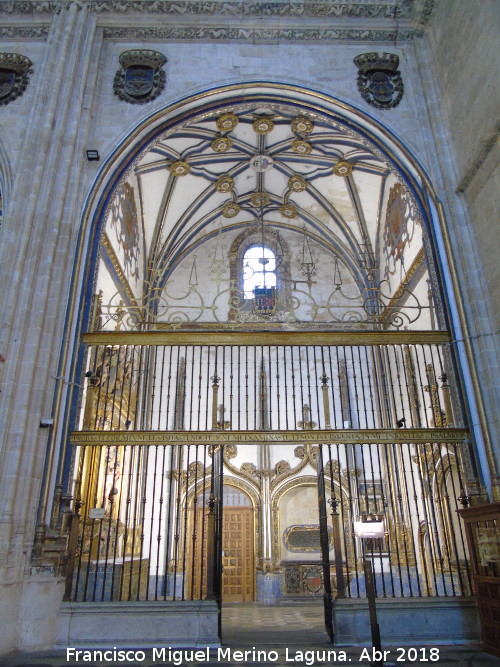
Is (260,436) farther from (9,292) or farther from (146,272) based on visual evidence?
(146,272)

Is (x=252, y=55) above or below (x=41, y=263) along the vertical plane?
above

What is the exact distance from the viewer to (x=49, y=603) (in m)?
6.51

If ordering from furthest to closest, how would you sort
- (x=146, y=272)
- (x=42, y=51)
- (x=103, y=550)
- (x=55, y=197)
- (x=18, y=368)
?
(x=146, y=272) → (x=103, y=550) → (x=42, y=51) → (x=55, y=197) → (x=18, y=368)

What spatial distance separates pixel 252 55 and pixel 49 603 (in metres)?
9.47

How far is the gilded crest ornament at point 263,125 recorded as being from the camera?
39.4 ft

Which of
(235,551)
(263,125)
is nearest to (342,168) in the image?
(263,125)

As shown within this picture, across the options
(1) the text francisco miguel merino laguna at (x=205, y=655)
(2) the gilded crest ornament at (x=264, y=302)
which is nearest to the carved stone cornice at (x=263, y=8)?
(2) the gilded crest ornament at (x=264, y=302)

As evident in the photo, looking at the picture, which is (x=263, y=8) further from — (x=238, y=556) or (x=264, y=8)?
(x=238, y=556)

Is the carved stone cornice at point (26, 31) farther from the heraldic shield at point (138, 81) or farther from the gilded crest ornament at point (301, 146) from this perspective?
the gilded crest ornament at point (301, 146)

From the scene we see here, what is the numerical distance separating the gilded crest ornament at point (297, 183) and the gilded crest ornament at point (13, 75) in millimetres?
6816

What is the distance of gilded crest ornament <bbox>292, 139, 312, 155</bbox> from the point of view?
1246 centimetres

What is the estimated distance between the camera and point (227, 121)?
1162cm

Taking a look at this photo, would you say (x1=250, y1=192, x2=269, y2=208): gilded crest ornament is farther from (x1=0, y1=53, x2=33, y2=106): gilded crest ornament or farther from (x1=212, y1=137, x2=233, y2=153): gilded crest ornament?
(x1=0, y1=53, x2=33, y2=106): gilded crest ornament

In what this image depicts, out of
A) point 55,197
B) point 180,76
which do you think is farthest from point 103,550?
point 180,76
